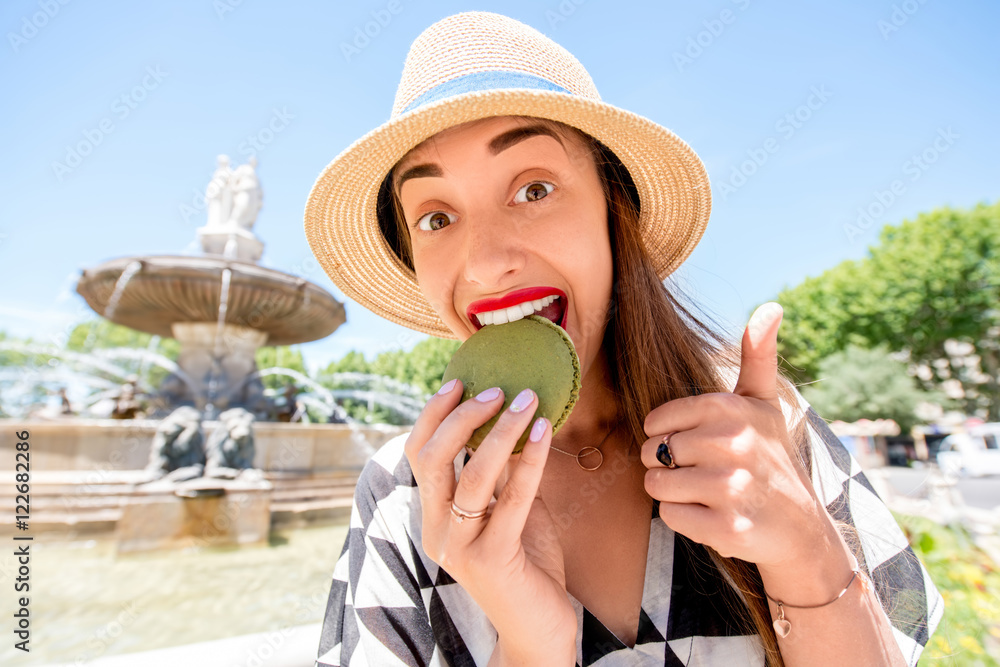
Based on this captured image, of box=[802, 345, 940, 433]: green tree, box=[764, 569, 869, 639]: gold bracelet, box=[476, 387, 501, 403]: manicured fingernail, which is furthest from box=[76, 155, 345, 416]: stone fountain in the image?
box=[802, 345, 940, 433]: green tree

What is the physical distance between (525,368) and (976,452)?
32.9 meters

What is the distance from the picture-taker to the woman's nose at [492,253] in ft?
4.69

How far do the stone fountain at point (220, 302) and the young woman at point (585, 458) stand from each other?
Result: 26.1 ft

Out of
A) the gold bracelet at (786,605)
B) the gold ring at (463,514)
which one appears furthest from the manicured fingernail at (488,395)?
the gold bracelet at (786,605)

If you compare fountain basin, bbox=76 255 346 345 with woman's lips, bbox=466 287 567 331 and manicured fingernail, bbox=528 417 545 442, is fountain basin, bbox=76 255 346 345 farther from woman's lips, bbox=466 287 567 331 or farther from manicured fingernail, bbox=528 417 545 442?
manicured fingernail, bbox=528 417 545 442

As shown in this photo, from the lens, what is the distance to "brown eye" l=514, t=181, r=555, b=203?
1545mm

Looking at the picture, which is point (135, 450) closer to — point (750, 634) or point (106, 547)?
point (106, 547)

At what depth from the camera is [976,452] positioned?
81.4 feet

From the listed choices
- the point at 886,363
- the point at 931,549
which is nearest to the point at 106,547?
the point at 931,549

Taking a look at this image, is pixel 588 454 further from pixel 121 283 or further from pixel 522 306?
pixel 121 283

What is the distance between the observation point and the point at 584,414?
1875 millimetres

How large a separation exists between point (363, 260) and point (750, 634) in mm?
1923

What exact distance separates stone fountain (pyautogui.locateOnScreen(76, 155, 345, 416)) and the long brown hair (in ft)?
27.2

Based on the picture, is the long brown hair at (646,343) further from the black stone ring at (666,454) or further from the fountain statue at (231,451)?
the fountain statue at (231,451)
